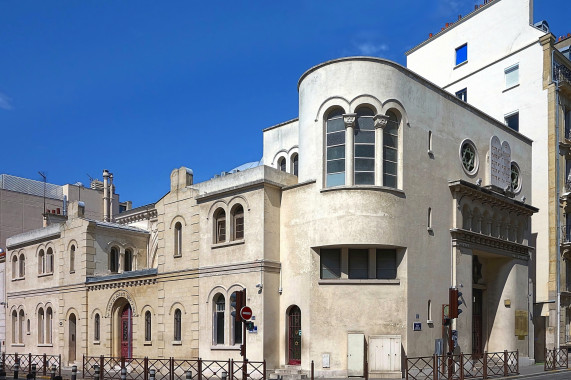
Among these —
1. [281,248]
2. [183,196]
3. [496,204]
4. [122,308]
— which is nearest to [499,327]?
[496,204]

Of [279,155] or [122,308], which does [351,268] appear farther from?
[122,308]

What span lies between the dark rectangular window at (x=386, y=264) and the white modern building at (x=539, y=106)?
470 inches

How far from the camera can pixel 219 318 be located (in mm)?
27156

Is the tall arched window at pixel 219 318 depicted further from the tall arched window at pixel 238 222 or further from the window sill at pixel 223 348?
the tall arched window at pixel 238 222

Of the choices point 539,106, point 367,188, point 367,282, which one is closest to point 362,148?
point 367,188

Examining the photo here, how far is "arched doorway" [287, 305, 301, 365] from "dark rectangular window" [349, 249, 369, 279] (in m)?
2.67

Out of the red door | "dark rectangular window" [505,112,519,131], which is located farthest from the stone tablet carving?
the red door

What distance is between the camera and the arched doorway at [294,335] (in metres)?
25.3

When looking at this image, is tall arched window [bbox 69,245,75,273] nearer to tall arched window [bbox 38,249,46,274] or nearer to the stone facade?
tall arched window [bbox 38,249,46,274]

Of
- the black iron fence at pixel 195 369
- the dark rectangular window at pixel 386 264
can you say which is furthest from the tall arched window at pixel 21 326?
the dark rectangular window at pixel 386 264

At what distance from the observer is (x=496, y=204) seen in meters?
30.1

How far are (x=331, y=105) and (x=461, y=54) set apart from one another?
775 inches

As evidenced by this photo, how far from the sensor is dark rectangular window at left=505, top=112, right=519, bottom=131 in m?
37.3

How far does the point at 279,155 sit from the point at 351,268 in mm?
11423
